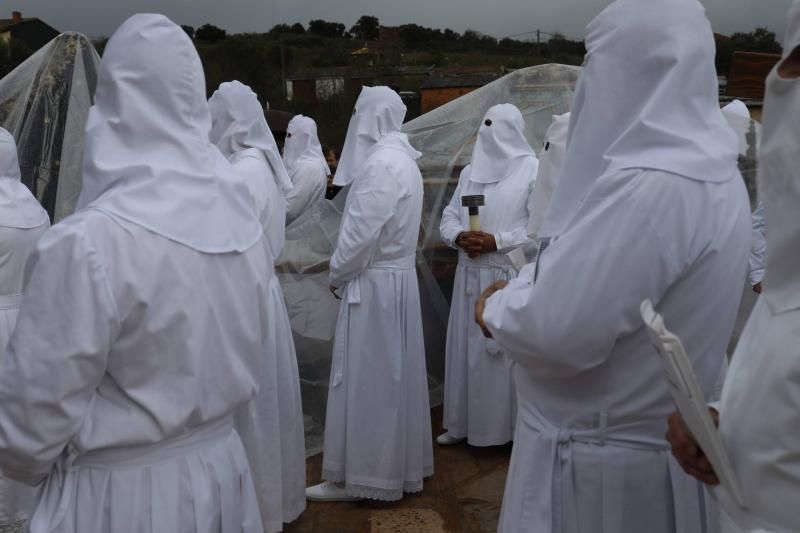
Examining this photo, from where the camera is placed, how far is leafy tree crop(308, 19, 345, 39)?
28781 mm

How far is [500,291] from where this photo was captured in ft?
8.06

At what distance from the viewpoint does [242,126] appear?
468cm

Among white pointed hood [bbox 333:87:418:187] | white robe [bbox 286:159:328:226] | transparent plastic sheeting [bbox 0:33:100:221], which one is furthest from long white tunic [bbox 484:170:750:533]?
white robe [bbox 286:159:328:226]

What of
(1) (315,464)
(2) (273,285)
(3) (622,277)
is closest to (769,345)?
(3) (622,277)

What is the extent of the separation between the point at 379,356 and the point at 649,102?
2.90 metres

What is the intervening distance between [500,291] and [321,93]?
22548 mm

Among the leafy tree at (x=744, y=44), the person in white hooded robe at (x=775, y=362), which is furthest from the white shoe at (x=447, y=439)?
the leafy tree at (x=744, y=44)

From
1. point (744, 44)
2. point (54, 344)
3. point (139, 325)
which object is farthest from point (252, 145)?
point (744, 44)

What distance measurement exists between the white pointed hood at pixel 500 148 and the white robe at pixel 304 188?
181 centimetres

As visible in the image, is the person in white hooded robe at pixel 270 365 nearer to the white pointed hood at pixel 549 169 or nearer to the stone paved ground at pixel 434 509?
the stone paved ground at pixel 434 509

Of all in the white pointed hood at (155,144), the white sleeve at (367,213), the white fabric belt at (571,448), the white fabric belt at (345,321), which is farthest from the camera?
the white fabric belt at (345,321)

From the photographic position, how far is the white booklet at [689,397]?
1.51 metres

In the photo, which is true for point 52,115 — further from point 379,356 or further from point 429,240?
point 429,240

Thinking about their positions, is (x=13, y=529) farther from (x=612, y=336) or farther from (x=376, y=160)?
(x=612, y=336)
